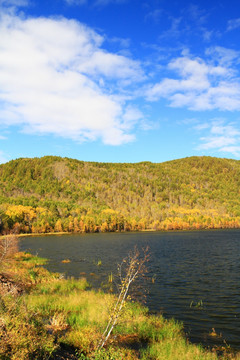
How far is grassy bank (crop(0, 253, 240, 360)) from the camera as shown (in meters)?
9.33

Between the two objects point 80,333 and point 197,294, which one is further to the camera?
point 197,294

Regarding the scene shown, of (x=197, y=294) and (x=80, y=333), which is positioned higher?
(x=80, y=333)

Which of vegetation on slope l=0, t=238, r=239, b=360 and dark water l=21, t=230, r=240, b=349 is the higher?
vegetation on slope l=0, t=238, r=239, b=360

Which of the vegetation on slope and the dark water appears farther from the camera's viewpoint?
the dark water

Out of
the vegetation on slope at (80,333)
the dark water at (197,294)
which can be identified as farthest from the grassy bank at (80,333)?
the dark water at (197,294)

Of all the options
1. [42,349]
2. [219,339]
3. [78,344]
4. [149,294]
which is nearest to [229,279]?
[149,294]

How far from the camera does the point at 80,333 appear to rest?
1273cm

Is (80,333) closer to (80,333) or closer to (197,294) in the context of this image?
(80,333)

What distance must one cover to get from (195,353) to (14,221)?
526 ft

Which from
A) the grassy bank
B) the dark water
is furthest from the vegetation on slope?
the dark water

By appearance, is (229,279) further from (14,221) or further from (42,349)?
(14,221)

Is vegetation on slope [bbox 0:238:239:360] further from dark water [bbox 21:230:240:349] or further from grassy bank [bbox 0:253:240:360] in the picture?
dark water [bbox 21:230:240:349]

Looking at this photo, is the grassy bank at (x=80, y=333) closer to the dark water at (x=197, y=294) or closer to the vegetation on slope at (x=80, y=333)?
the vegetation on slope at (x=80, y=333)

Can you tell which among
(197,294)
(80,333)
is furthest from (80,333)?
(197,294)
